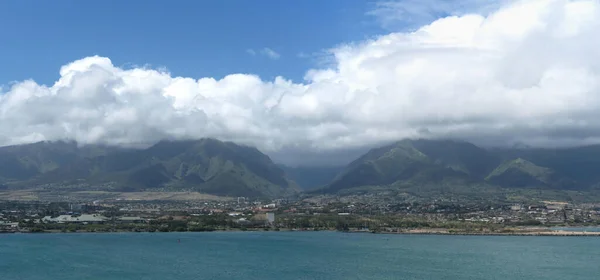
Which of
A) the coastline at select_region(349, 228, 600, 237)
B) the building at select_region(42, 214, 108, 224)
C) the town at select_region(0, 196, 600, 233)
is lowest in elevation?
the coastline at select_region(349, 228, 600, 237)

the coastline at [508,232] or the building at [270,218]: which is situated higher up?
the building at [270,218]

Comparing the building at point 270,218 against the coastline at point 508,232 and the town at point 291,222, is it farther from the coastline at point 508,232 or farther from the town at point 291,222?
the coastline at point 508,232

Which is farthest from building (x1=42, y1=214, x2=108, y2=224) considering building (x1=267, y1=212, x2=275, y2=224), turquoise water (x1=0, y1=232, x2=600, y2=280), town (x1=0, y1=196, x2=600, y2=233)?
building (x1=267, y1=212, x2=275, y2=224)

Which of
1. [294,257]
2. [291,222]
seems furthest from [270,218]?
[294,257]

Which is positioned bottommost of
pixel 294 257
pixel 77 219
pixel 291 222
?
pixel 294 257

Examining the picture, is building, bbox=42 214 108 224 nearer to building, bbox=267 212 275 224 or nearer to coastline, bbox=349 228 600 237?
building, bbox=267 212 275 224

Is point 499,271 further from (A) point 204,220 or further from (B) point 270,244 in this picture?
(A) point 204,220

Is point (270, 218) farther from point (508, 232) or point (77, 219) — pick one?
point (508, 232)

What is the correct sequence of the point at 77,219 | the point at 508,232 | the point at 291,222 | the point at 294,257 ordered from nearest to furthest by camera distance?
1. the point at 294,257
2. the point at 508,232
3. the point at 77,219
4. the point at 291,222

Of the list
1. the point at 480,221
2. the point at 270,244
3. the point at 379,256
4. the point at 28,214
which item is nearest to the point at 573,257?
the point at 379,256

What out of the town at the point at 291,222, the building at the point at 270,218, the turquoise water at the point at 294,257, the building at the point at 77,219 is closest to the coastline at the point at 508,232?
the town at the point at 291,222
